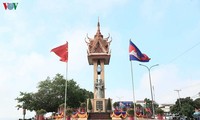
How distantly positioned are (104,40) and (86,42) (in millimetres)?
3297

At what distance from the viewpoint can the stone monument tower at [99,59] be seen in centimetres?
3512

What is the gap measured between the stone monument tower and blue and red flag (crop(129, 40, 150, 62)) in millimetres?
14909

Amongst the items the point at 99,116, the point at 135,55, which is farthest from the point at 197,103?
the point at 135,55

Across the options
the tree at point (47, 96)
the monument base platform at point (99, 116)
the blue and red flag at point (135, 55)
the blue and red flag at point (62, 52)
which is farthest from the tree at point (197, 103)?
the blue and red flag at point (62, 52)

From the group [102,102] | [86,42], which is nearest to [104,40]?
[86,42]

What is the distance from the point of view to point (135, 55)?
817 inches

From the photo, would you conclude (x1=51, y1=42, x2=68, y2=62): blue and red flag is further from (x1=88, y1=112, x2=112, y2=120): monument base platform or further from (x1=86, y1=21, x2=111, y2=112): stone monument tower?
(x1=86, y1=21, x2=111, y2=112): stone monument tower

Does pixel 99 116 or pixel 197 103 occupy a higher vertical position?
pixel 197 103

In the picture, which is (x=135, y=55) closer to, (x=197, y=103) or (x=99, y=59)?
(x=99, y=59)

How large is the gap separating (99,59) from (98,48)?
77.4 inches

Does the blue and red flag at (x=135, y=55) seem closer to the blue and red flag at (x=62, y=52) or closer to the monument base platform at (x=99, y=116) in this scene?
the blue and red flag at (x=62, y=52)

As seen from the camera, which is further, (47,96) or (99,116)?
(47,96)

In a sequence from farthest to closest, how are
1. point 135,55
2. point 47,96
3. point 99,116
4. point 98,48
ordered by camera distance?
point 47,96 → point 98,48 → point 99,116 → point 135,55

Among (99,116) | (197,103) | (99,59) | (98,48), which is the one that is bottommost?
(99,116)
